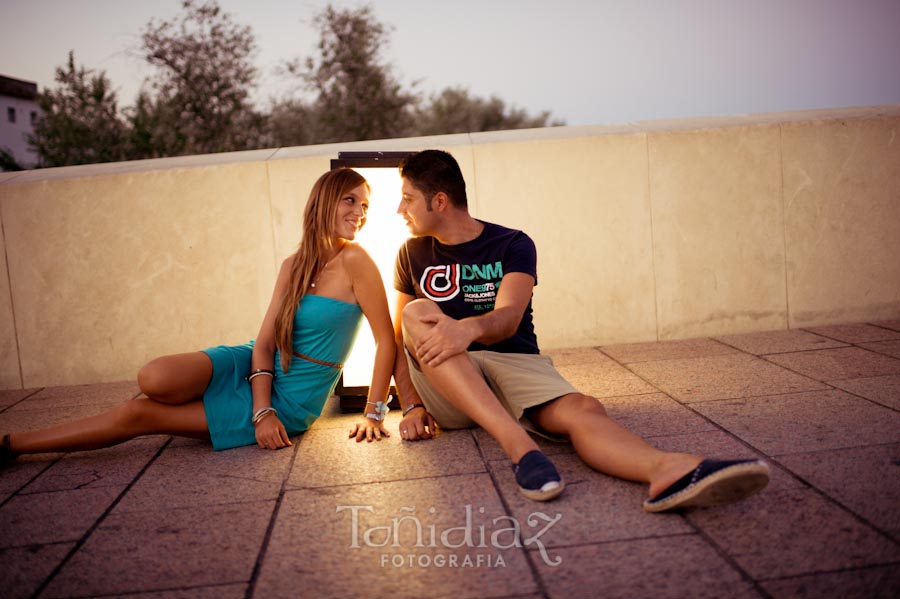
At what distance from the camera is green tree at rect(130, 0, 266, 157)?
21.7m

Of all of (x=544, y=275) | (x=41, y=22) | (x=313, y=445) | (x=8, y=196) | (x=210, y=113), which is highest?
(x=41, y=22)

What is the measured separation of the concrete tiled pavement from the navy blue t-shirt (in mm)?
582

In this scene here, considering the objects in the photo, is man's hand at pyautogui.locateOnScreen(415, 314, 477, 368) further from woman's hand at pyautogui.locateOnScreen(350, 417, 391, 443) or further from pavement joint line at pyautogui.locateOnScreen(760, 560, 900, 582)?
pavement joint line at pyautogui.locateOnScreen(760, 560, 900, 582)

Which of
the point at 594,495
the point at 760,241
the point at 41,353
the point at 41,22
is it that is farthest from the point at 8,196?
the point at 41,22

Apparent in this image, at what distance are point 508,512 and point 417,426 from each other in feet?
3.48

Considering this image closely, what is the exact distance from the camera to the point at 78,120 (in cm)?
2283

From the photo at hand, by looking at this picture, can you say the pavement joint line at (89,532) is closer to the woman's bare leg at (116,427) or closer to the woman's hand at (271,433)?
the woman's bare leg at (116,427)

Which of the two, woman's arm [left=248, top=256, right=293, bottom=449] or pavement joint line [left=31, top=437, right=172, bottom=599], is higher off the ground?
woman's arm [left=248, top=256, right=293, bottom=449]

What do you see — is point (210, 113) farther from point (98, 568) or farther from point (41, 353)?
point (98, 568)

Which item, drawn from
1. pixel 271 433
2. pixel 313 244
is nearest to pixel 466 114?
pixel 313 244

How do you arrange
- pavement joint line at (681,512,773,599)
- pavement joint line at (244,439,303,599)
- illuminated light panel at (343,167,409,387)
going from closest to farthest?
1. pavement joint line at (681,512,773,599)
2. pavement joint line at (244,439,303,599)
3. illuminated light panel at (343,167,409,387)

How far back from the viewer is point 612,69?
1641 inches

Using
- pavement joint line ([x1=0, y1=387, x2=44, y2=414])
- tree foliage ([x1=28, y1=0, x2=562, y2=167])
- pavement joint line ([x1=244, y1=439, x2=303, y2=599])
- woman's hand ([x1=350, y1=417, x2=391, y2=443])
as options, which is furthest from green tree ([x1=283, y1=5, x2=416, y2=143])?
pavement joint line ([x1=244, y1=439, x2=303, y2=599])

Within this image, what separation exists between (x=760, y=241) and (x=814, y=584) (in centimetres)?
413
